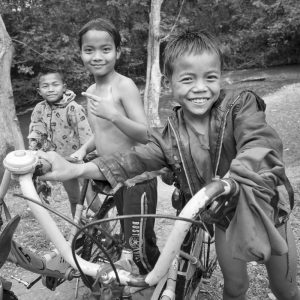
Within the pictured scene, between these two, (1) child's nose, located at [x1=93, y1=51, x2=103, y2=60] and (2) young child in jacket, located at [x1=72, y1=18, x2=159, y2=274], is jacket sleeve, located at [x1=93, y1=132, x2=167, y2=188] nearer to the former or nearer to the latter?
(2) young child in jacket, located at [x1=72, y1=18, x2=159, y2=274]

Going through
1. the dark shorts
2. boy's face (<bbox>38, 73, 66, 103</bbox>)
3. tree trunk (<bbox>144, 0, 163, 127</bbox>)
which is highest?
boy's face (<bbox>38, 73, 66, 103</bbox>)

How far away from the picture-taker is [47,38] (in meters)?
16.3

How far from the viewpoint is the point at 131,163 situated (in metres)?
1.76

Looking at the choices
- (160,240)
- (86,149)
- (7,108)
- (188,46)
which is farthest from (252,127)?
(7,108)

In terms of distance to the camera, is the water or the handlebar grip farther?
the water

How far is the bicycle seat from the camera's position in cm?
132

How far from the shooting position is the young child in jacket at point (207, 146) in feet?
5.05

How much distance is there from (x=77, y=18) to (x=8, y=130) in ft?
40.9

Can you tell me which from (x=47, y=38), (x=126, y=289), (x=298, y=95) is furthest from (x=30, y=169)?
(x=47, y=38)

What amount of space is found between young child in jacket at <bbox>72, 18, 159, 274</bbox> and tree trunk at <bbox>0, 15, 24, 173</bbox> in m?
4.60

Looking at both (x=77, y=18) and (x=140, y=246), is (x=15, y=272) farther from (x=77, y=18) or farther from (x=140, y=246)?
(x=77, y=18)

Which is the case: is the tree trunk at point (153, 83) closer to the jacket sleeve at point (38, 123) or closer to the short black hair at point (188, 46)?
the jacket sleeve at point (38, 123)

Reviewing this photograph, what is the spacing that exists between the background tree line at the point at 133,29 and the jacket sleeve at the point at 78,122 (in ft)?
29.5

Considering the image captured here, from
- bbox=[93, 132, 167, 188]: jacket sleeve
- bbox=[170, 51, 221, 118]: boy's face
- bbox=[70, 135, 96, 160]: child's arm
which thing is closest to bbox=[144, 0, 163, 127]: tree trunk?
bbox=[70, 135, 96, 160]: child's arm
